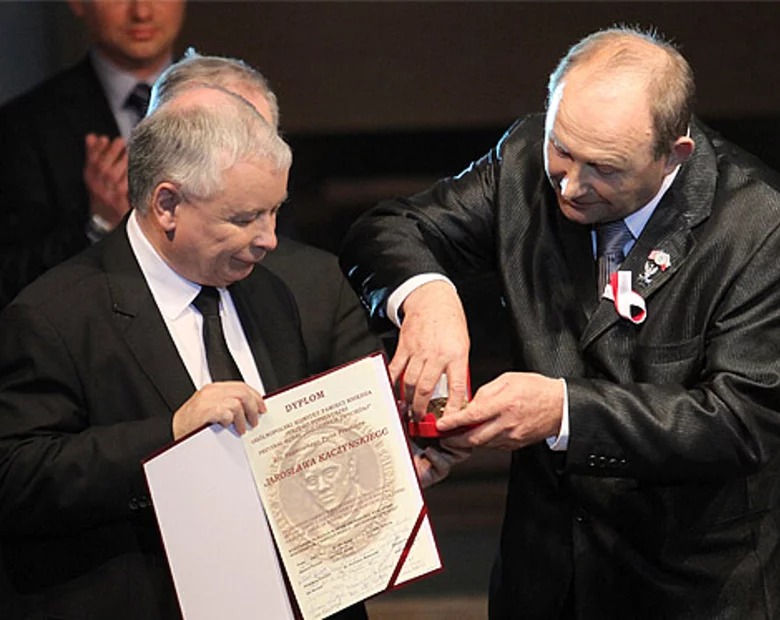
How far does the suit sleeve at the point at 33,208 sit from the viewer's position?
3928 millimetres

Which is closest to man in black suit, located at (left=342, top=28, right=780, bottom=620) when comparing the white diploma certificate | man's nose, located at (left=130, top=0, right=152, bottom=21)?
the white diploma certificate

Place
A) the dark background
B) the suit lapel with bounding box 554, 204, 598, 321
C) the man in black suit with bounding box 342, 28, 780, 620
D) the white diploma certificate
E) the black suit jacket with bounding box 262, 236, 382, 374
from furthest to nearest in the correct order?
the dark background
the black suit jacket with bounding box 262, 236, 382, 374
the suit lapel with bounding box 554, 204, 598, 321
the man in black suit with bounding box 342, 28, 780, 620
the white diploma certificate

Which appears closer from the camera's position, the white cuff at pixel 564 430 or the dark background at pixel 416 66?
the white cuff at pixel 564 430

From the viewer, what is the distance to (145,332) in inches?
92.6

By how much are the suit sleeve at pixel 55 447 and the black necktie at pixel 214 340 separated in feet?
0.55

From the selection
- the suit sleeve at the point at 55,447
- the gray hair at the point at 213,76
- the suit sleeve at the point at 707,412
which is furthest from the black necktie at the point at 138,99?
the suit sleeve at the point at 707,412

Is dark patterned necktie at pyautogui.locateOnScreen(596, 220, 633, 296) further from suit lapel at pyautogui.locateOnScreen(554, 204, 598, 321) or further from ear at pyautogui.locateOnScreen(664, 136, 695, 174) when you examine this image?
ear at pyautogui.locateOnScreen(664, 136, 695, 174)

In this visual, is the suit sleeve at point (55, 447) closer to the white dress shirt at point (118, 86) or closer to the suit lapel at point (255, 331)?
the suit lapel at point (255, 331)

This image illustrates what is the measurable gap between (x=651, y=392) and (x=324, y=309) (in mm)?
679

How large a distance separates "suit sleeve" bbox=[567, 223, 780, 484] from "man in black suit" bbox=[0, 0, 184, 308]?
2.07 meters

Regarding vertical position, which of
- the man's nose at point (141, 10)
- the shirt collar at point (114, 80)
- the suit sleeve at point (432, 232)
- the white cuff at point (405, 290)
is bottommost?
the white cuff at point (405, 290)

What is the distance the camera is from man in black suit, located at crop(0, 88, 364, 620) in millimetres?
2234

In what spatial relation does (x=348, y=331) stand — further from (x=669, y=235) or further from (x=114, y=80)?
(x=114, y=80)

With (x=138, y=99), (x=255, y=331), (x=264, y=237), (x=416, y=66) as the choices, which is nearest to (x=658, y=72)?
(x=264, y=237)
